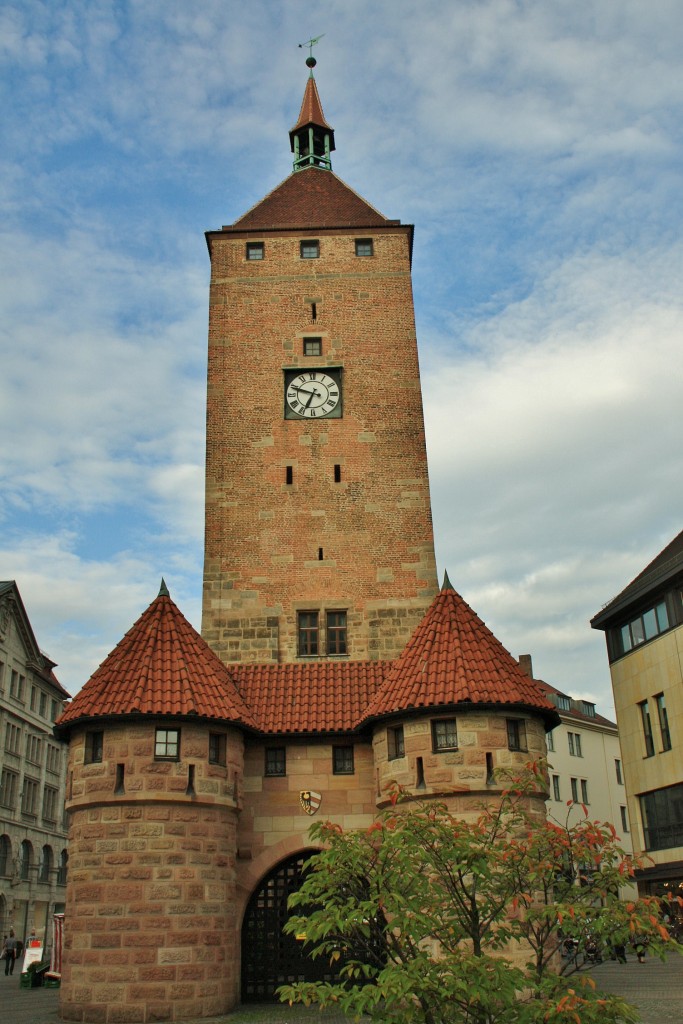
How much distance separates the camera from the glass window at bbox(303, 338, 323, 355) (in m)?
25.8

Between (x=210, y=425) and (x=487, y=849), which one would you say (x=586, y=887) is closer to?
(x=487, y=849)

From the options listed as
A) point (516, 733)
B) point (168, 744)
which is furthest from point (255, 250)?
point (516, 733)

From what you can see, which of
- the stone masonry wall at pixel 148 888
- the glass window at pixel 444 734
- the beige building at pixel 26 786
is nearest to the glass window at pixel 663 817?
the glass window at pixel 444 734

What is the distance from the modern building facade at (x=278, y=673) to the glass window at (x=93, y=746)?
0.14 ft

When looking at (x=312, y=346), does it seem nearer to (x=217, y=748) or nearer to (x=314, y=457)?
(x=314, y=457)

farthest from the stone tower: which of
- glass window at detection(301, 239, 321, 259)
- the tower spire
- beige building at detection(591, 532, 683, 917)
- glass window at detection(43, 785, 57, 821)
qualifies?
glass window at detection(43, 785, 57, 821)

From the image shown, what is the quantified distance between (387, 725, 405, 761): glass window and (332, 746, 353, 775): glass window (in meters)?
1.70

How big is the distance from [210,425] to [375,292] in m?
6.09

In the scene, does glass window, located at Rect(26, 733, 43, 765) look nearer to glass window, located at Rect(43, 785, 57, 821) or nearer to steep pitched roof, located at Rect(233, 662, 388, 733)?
glass window, located at Rect(43, 785, 57, 821)

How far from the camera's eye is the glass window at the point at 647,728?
91.6ft

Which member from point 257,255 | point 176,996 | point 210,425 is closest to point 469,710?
point 176,996

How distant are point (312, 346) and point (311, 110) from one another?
1331 cm

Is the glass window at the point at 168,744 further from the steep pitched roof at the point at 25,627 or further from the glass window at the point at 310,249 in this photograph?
the steep pitched roof at the point at 25,627

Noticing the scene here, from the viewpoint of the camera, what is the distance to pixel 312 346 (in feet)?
85.0
